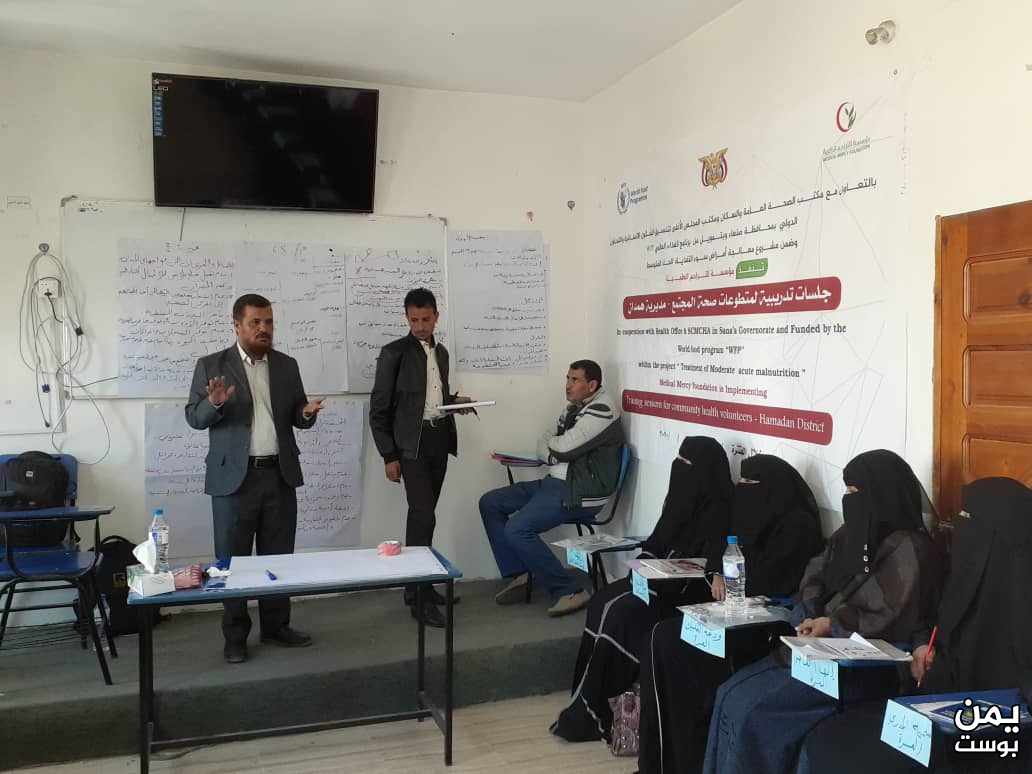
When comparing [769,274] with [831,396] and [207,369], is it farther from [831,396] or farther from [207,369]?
[207,369]

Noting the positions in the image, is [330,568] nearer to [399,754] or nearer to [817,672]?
[399,754]

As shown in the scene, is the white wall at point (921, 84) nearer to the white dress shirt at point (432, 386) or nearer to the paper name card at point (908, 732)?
the paper name card at point (908, 732)

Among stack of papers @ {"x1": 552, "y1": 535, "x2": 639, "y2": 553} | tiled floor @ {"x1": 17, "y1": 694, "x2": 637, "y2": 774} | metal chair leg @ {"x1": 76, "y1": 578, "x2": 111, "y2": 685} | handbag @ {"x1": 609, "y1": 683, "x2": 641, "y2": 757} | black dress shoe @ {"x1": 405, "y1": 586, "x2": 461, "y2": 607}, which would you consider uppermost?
stack of papers @ {"x1": 552, "y1": 535, "x2": 639, "y2": 553}

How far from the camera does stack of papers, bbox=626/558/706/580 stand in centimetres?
327

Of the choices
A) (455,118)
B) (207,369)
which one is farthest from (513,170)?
(207,369)

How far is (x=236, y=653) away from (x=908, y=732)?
2.76m

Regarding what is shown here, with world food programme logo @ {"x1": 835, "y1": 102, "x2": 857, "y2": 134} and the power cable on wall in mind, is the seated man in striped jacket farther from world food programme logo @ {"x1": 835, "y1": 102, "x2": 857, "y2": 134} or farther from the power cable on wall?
the power cable on wall

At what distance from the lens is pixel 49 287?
432 centimetres

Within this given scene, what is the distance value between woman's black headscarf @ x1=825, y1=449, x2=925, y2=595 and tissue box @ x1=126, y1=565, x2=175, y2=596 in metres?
2.14

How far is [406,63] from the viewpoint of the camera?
4.51m

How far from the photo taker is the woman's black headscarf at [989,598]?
2.18m

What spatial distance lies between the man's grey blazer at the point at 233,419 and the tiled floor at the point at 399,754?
1.05 meters

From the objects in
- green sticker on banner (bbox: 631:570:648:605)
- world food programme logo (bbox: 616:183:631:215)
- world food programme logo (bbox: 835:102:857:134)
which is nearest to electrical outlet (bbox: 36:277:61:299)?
world food programme logo (bbox: 616:183:631:215)

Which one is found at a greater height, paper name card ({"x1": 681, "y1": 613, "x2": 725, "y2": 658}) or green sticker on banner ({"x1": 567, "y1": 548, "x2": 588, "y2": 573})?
paper name card ({"x1": 681, "y1": 613, "x2": 725, "y2": 658})
